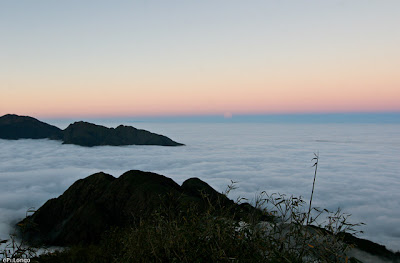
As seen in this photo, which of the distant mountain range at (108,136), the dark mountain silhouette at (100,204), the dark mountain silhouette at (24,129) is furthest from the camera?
the dark mountain silhouette at (24,129)

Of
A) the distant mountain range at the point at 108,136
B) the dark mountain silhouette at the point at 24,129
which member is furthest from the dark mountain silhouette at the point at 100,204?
the dark mountain silhouette at the point at 24,129

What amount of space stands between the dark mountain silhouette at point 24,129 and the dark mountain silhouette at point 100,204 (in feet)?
580

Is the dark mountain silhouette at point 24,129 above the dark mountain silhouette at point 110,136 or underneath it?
above

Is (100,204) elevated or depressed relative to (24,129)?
depressed

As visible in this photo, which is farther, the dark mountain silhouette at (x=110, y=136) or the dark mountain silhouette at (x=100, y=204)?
the dark mountain silhouette at (x=110, y=136)

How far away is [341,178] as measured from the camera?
8069 cm

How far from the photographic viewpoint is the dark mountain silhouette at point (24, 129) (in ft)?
597

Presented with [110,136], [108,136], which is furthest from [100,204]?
[108,136]

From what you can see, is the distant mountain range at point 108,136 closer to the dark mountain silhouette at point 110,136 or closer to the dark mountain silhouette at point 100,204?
the dark mountain silhouette at point 110,136

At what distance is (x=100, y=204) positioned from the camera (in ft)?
75.7

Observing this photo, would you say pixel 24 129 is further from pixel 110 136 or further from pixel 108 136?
pixel 110 136

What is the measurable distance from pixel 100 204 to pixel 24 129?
19688 centimetres

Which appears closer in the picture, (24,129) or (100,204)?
(100,204)

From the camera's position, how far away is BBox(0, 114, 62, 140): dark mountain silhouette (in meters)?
182
